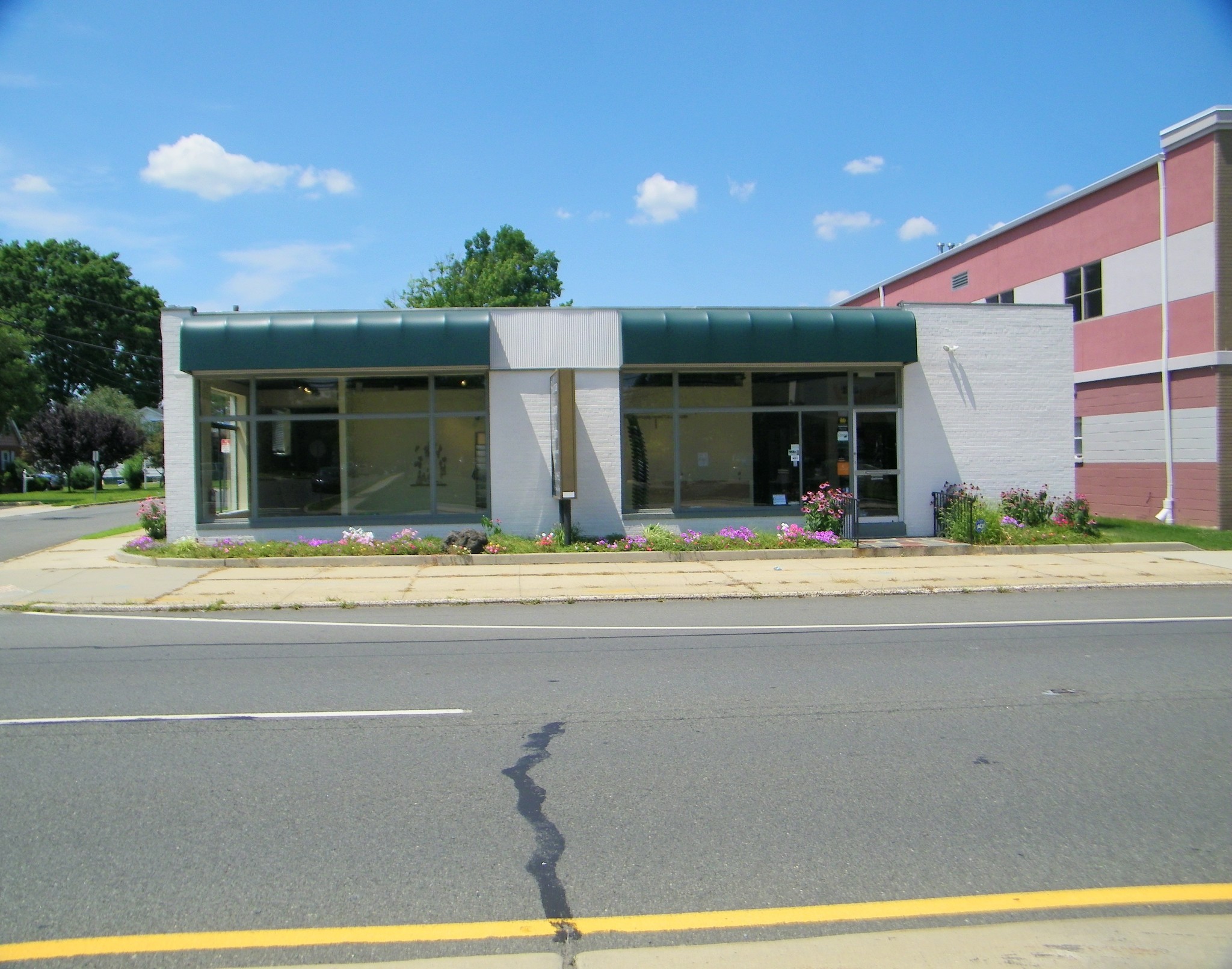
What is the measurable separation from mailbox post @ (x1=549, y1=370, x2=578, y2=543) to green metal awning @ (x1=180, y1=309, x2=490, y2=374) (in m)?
1.96

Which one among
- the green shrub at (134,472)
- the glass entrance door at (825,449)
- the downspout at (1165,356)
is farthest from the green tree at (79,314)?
the downspout at (1165,356)

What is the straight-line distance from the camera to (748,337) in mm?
17672

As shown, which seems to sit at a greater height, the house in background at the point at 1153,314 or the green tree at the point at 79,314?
the green tree at the point at 79,314

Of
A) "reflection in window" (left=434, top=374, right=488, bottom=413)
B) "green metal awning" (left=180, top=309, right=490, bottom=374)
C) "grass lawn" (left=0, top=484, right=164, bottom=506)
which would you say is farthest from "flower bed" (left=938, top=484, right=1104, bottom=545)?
"grass lawn" (left=0, top=484, right=164, bottom=506)

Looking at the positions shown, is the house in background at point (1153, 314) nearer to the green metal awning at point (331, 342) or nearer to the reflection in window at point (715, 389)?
the reflection in window at point (715, 389)

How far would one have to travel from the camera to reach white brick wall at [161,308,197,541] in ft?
57.9

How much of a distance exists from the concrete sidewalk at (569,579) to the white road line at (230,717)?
565 cm

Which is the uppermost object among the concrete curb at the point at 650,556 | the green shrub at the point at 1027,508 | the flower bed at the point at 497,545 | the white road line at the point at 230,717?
the green shrub at the point at 1027,508

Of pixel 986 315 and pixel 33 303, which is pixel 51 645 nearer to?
pixel 986 315

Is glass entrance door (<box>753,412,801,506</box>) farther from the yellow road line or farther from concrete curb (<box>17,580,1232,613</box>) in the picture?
the yellow road line

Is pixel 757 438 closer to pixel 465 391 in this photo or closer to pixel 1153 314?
pixel 465 391

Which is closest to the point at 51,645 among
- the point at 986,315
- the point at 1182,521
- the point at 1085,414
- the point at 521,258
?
the point at 986,315

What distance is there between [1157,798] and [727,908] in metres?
2.76

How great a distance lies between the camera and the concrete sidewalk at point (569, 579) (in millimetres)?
12906
